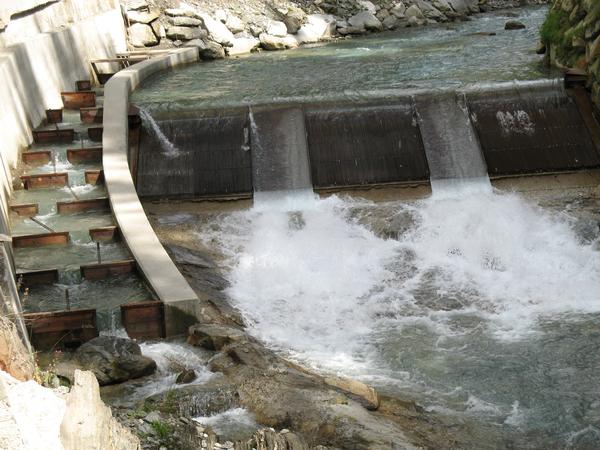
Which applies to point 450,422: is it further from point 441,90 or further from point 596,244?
point 441,90

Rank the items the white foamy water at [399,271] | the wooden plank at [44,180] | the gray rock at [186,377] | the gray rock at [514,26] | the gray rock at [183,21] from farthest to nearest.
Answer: the gray rock at [514,26] → the gray rock at [183,21] → the wooden plank at [44,180] → the white foamy water at [399,271] → the gray rock at [186,377]

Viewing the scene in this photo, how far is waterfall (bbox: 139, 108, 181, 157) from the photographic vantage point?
1334cm

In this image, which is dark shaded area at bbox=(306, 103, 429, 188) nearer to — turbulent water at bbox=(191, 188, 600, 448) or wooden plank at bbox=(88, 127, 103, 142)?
turbulent water at bbox=(191, 188, 600, 448)

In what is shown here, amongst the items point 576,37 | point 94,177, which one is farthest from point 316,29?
point 94,177

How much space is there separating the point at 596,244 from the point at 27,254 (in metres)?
6.90

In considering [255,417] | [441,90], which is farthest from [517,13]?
[255,417]

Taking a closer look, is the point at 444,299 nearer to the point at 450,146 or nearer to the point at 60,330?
the point at 450,146

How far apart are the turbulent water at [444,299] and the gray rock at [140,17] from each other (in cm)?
999

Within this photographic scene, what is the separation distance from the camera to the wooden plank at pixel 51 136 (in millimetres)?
13039

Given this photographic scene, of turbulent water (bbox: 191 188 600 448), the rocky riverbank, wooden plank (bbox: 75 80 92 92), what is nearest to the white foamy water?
turbulent water (bbox: 191 188 600 448)

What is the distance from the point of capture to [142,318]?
29.4 ft

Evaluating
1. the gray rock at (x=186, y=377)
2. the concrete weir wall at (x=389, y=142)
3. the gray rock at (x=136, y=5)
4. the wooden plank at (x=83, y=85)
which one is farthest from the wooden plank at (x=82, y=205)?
the gray rock at (x=136, y=5)

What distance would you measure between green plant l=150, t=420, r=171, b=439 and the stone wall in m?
9.51

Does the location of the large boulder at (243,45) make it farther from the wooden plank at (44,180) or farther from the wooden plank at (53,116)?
the wooden plank at (44,180)
